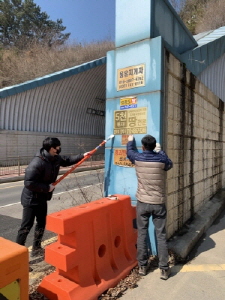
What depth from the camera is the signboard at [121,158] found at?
390 cm

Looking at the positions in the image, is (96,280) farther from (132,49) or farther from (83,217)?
(132,49)

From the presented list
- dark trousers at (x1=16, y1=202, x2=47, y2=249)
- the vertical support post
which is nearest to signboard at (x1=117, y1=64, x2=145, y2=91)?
the vertical support post

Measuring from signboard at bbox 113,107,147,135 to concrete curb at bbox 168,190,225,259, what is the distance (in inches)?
74.6

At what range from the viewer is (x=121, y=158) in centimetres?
398

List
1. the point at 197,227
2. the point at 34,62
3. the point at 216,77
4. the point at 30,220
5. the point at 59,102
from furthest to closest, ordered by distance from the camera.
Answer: the point at 34,62
the point at 59,102
the point at 216,77
the point at 197,227
the point at 30,220

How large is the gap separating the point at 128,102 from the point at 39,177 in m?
1.87

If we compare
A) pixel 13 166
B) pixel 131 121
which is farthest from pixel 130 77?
pixel 13 166

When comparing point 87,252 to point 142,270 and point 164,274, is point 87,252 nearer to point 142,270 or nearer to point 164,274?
point 142,270

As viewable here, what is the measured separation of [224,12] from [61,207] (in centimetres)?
2988

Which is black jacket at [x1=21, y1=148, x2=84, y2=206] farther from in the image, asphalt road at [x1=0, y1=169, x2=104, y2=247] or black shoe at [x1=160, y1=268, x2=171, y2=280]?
black shoe at [x1=160, y1=268, x2=171, y2=280]

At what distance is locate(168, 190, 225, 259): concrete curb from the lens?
3.71 m

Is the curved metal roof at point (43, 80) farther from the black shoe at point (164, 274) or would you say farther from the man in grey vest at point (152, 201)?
the black shoe at point (164, 274)

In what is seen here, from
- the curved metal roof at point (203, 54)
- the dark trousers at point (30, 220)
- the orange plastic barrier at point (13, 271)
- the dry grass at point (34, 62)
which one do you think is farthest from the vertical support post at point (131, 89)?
the dry grass at point (34, 62)

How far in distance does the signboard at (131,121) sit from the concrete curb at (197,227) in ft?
6.22
